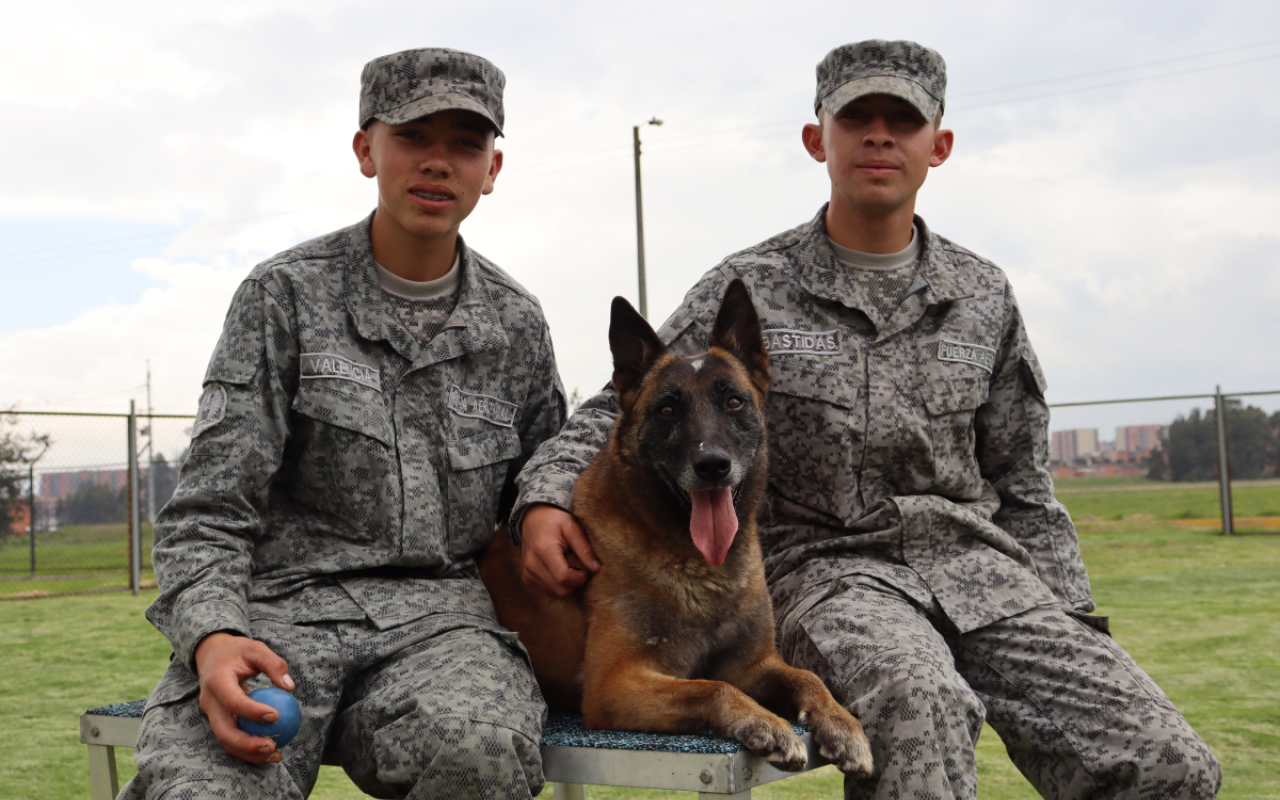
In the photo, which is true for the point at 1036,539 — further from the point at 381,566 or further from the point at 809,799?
the point at 381,566

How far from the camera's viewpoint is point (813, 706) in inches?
91.1

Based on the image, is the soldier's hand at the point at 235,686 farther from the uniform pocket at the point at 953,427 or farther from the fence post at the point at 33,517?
the fence post at the point at 33,517

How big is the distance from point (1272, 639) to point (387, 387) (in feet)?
20.3

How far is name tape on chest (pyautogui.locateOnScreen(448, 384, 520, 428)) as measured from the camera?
288 cm

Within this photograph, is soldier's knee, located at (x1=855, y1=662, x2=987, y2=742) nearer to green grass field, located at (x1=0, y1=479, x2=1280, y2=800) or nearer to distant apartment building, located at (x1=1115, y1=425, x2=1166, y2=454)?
green grass field, located at (x1=0, y1=479, x2=1280, y2=800)

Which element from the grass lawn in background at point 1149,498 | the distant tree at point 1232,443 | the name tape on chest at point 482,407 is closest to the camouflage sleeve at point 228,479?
the name tape on chest at point 482,407

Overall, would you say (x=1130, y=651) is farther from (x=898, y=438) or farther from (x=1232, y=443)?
(x=1232, y=443)

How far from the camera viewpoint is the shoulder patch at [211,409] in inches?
101

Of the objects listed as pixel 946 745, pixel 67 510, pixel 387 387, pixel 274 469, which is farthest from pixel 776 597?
pixel 67 510

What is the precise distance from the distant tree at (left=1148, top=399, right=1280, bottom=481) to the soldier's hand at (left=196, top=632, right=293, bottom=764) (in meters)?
14.6

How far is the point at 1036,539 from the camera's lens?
3275 mm

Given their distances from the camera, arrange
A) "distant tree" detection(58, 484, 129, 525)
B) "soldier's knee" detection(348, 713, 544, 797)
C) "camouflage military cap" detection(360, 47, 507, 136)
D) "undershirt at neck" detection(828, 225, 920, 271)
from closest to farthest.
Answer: "soldier's knee" detection(348, 713, 544, 797) < "camouflage military cap" detection(360, 47, 507, 136) < "undershirt at neck" detection(828, 225, 920, 271) < "distant tree" detection(58, 484, 129, 525)

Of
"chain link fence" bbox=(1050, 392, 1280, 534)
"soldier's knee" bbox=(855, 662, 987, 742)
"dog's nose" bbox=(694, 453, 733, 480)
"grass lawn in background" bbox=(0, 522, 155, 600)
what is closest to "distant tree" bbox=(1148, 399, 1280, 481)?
"chain link fence" bbox=(1050, 392, 1280, 534)

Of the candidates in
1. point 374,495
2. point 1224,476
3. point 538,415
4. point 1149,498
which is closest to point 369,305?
point 374,495
